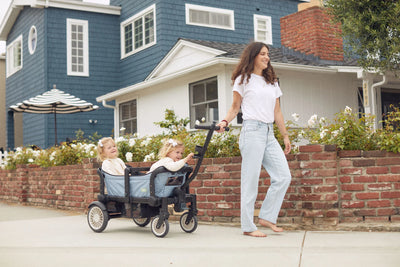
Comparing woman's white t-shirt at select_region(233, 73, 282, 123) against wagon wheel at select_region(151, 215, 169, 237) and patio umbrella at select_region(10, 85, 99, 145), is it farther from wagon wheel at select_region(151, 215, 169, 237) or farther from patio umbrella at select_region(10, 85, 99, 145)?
patio umbrella at select_region(10, 85, 99, 145)

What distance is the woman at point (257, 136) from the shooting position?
547 centimetres

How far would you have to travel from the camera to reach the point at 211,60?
1244 cm

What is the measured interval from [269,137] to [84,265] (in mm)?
2319

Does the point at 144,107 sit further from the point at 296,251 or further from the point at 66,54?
the point at 296,251

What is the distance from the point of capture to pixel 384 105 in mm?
14867

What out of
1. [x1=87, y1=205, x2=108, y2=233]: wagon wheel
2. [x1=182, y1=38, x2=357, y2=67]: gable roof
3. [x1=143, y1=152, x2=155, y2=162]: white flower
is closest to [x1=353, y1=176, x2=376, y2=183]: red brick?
[x1=87, y1=205, x2=108, y2=233]: wagon wheel

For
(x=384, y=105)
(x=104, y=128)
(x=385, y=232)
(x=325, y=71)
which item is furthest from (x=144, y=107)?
(x=385, y=232)

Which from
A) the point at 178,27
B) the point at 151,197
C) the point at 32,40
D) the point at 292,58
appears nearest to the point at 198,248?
the point at 151,197

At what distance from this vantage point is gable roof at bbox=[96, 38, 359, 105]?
42.0ft

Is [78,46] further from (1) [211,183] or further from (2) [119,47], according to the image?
(1) [211,183]

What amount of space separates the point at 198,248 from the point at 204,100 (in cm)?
914

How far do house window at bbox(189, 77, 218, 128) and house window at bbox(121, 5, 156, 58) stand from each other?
470cm

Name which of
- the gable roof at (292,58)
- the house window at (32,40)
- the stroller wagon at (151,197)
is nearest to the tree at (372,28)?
the gable roof at (292,58)

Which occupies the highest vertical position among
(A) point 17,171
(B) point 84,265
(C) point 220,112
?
(C) point 220,112
